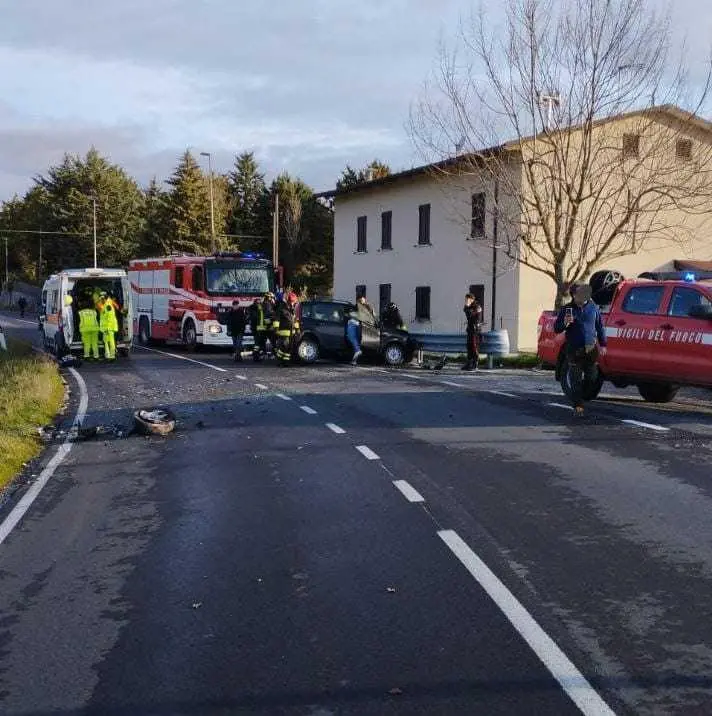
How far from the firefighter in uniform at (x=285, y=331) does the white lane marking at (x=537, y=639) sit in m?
18.8

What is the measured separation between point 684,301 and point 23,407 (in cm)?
997

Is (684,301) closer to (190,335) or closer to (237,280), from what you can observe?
(237,280)

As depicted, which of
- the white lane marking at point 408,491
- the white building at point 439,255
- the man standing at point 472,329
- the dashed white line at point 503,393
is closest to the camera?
the white lane marking at point 408,491

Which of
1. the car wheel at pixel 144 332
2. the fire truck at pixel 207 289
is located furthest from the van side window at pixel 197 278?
the car wheel at pixel 144 332

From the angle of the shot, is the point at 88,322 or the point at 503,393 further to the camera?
the point at 88,322

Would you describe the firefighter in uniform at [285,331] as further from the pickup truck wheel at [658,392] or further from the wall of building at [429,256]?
the pickup truck wheel at [658,392]

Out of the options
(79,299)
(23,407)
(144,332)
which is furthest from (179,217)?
(23,407)

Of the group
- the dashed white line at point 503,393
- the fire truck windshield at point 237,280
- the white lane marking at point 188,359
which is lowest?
the white lane marking at point 188,359

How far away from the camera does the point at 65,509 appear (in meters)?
8.47

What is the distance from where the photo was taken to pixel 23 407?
1501 cm

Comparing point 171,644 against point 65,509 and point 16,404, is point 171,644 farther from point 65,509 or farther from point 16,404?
point 16,404

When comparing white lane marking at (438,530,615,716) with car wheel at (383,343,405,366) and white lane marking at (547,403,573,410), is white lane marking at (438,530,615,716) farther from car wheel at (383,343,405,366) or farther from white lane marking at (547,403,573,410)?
car wheel at (383,343,405,366)

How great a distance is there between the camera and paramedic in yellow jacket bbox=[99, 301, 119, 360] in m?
26.5

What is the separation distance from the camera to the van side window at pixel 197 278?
31234 millimetres
